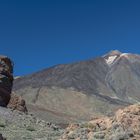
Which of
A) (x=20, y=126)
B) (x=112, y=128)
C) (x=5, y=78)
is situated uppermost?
(x=5, y=78)

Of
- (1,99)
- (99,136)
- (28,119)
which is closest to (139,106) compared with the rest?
(99,136)

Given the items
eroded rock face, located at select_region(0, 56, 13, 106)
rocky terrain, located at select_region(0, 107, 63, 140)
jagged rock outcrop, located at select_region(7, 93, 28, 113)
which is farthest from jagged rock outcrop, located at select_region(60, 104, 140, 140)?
jagged rock outcrop, located at select_region(7, 93, 28, 113)

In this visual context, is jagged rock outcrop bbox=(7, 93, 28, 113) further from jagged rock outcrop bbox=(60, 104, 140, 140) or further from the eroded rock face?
jagged rock outcrop bbox=(60, 104, 140, 140)

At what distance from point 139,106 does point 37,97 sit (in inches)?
7256

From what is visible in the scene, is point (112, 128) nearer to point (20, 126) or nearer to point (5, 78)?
point (20, 126)

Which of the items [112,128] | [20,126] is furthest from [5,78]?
[112,128]

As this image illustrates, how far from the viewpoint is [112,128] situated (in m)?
11.1

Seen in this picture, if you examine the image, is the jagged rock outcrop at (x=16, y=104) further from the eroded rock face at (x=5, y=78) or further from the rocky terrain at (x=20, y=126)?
the rocky terrain at (x=20, y=126)

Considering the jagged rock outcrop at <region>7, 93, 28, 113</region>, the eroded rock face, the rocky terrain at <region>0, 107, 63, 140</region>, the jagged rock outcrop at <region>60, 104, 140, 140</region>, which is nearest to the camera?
the jagged rock outcrop at <region>60, 104, 140, 140</region>

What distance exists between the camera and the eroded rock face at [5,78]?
1533 inches

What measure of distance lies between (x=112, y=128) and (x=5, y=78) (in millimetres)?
28930

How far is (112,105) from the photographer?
613 feet

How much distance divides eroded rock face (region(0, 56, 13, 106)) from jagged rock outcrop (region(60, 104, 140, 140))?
2672cm

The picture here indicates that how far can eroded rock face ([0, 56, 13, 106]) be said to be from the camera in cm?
3894
